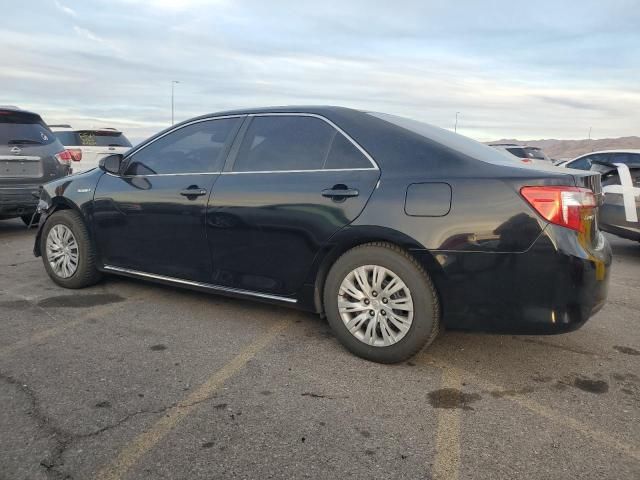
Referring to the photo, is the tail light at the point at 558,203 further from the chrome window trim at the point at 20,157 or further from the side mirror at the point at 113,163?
the chrome window trim at the point at 20,157

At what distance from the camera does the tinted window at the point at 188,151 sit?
4.17 meters

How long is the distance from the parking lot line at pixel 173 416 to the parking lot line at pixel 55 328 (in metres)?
1.35

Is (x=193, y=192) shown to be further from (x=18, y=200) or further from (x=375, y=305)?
(x=18, y=200)

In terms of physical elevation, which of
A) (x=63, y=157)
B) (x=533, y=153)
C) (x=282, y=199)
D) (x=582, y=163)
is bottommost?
(x=282, y=199)

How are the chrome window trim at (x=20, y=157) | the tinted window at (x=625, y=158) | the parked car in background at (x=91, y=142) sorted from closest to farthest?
the chrome window trim at (x=20, y=157), the tinted window at (x=625, y=158), the parked car in background at (x=91, y=142)

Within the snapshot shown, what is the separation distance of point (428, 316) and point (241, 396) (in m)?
1.16

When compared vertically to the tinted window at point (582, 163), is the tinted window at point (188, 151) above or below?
below

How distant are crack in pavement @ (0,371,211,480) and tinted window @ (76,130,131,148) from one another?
1003cm

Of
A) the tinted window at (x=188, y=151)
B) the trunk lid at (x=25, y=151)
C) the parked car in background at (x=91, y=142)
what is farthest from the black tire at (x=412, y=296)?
the parked car in background at (x=91, y=142)

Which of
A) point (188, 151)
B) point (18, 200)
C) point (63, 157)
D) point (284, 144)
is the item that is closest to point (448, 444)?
point (284, 144)

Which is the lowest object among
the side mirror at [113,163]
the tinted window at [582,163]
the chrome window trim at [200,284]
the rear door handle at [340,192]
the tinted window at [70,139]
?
the chrome window trim at [200,284]

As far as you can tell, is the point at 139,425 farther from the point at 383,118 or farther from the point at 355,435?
the point at 383,118

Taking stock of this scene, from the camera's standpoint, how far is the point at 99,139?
1220cm

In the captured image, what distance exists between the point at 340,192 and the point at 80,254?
2638mm
